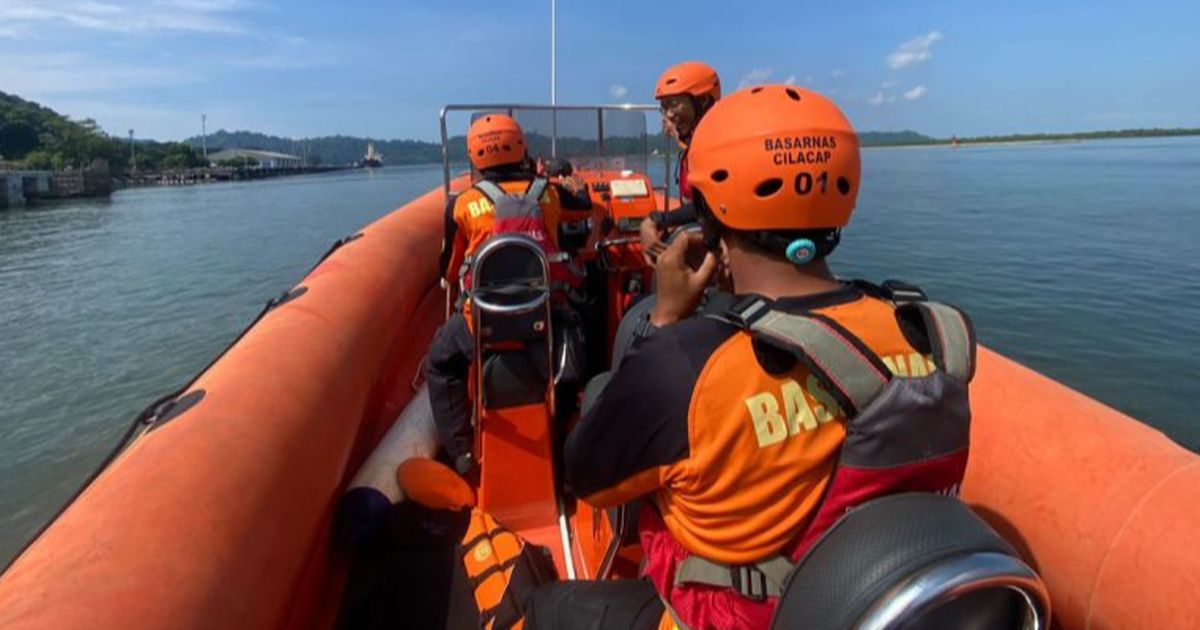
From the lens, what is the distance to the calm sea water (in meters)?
6.29

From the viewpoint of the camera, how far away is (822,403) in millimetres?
1033

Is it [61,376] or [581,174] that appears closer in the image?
[581,174]

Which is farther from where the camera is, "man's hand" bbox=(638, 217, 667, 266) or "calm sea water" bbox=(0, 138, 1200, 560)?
"calm sea water" bbox=(0, 138, 1200, 560)

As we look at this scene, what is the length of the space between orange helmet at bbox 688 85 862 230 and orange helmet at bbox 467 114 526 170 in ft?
6.71

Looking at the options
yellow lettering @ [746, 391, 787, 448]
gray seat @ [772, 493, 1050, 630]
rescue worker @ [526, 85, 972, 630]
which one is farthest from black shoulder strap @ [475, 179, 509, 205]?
gray seat @ [772, 493, 1050, 630]

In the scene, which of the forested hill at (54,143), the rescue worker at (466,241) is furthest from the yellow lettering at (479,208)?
the forested hill at (54,143)

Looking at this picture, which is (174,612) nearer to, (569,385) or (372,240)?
(569,385)

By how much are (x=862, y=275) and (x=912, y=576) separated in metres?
10.5

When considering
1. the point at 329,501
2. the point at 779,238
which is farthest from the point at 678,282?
the point at 329,501

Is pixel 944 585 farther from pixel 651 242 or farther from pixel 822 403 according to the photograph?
pixel 651 242

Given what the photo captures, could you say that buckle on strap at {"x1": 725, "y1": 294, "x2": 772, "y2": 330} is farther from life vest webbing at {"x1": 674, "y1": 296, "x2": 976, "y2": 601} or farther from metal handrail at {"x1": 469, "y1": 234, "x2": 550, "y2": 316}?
metal handrail at {"x1": 469, "y1": 234, "x2": 550, "y2": 316}

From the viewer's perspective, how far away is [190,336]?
9.40m

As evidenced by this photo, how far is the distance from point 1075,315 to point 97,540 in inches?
393

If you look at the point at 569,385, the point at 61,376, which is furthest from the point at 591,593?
the point at 61,376
